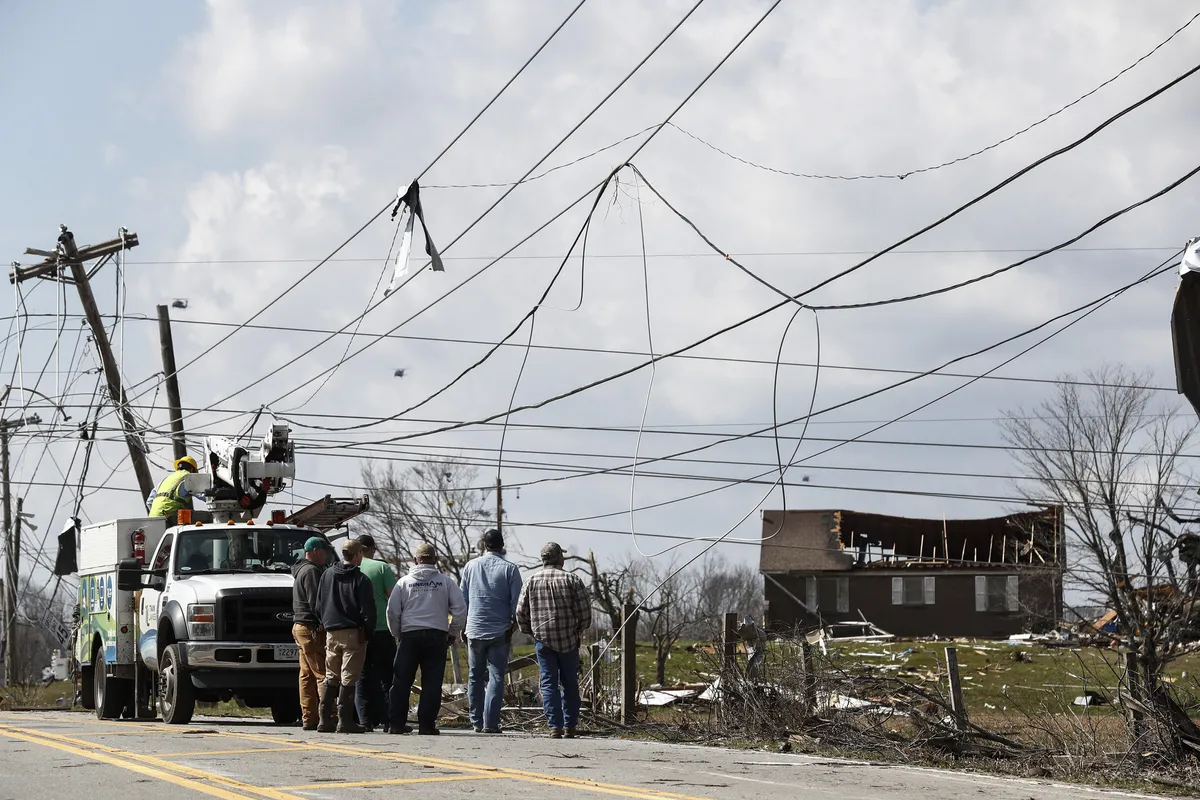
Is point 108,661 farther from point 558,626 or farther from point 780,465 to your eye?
point 780,465

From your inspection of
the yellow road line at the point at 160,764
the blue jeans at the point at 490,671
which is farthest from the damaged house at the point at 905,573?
the yellow road line at the point at 160,764

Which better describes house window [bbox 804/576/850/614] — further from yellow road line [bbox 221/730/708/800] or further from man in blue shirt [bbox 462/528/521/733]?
yellow road line [bbox 221/730/708/800]

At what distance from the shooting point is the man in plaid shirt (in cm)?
1276

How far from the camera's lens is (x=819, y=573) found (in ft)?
202

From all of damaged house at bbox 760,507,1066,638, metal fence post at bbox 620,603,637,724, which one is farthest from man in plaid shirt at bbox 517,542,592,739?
damaged house at bbox 760,507,1066,638

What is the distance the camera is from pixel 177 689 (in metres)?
14.5

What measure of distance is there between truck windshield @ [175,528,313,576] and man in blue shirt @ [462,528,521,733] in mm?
3152

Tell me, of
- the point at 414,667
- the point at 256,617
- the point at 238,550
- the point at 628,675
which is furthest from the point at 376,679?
the point at 238,550

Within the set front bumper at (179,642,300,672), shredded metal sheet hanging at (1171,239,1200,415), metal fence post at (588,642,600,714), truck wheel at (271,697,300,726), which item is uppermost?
shredded metal sheet hanging at (1171,239,1200,415)

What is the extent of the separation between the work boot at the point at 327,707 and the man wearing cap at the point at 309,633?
168 millimetres

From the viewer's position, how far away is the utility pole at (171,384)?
25984 mm

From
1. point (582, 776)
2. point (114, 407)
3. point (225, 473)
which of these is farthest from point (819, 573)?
point (582, 776)

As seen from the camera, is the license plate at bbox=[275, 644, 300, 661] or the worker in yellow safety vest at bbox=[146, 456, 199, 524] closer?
the license plate at bbox=[275, 644, 300, 661]

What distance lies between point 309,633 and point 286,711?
3.68 metres
